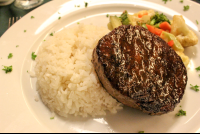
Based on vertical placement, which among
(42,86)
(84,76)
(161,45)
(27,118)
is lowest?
(27,118)

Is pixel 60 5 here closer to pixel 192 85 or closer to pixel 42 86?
pixel 42 86

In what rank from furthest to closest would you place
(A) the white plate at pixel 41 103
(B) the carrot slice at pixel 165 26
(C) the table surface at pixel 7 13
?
(C) the table surface at pixel 7 13 < (B) the carrot slice at pixel 165 26 < (A) the white plate at pixel 41 103

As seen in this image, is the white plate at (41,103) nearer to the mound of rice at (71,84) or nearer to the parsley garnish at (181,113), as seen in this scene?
the parsley garnish at (181,113)

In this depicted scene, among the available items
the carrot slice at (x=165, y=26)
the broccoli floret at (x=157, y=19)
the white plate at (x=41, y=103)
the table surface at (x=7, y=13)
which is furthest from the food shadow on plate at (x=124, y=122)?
the table surface at (x=7, y=13)

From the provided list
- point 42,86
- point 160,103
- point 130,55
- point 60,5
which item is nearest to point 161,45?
point 130,55

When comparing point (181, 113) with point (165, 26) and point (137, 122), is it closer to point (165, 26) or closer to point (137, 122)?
point (137, 122)

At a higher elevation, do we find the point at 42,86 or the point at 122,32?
the point at 122,32
